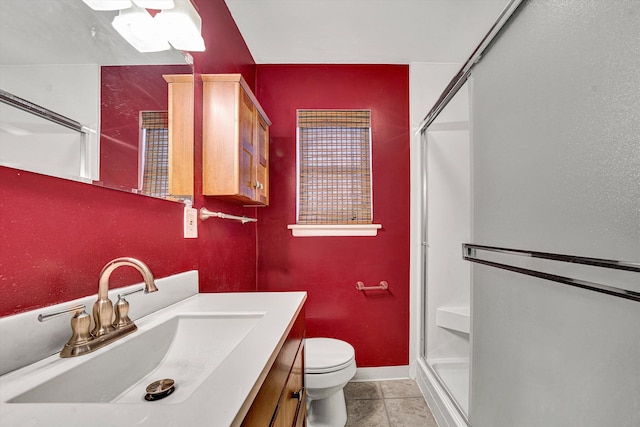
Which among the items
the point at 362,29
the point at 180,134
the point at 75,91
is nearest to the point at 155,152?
the point at 180,134

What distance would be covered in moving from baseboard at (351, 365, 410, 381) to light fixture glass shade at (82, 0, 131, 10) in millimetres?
2308

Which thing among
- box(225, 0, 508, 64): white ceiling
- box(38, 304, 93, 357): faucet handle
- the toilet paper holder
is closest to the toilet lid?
the toilet paper holder

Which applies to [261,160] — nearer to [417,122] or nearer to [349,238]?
[349,238]

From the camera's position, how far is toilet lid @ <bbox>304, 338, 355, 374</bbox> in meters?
1.41

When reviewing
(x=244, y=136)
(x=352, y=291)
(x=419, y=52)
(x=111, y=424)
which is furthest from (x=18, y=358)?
(x=419, y=52)

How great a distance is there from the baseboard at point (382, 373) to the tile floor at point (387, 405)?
0.03m

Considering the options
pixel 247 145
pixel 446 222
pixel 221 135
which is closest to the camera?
pixel 221 135

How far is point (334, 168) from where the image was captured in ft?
6.77

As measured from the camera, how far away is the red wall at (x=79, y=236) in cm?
54

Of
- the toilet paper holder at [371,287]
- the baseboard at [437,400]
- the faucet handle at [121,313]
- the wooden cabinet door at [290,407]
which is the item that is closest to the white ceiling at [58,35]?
the faucet handle at [121,313]

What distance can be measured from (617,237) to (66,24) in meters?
1.33

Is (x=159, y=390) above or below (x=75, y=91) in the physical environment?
below

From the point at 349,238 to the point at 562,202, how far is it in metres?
1.42

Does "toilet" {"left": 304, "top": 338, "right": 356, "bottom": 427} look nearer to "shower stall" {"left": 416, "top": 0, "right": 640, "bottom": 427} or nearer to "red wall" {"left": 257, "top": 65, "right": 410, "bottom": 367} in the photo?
"red wall" {"left": 257, "top": 65, "right": 410, "bottom": 367}
